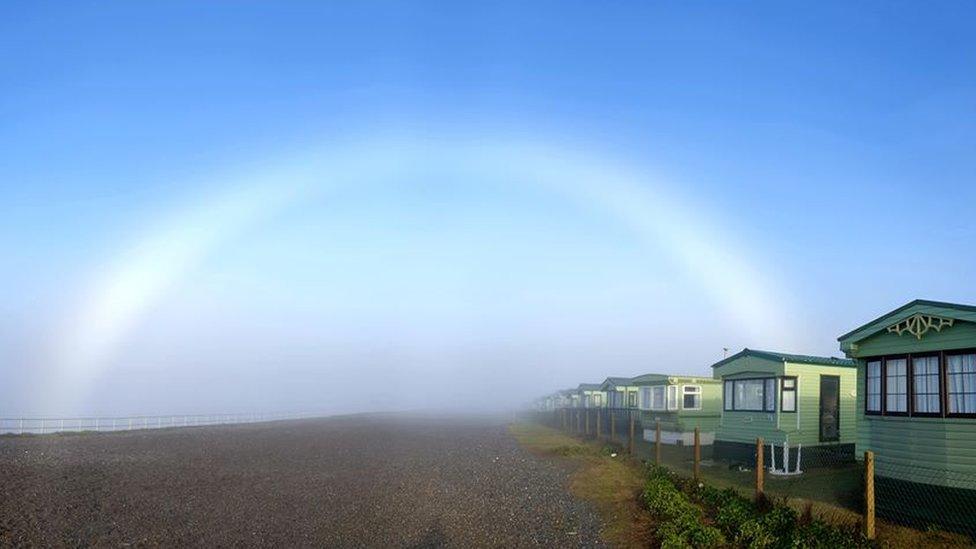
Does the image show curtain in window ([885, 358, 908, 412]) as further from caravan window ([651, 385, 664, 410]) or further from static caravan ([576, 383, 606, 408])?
static caravan ([576, 383, 606, 408])

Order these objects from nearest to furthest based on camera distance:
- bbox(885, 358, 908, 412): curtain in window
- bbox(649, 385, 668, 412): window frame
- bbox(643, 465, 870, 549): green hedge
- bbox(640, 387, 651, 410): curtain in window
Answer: bbox(643, 465, 870, 549): green hedge, bbox(885, 358, 908, 412): curtain in window, bbox(649, 385, 668, 412): window frame, bbox(640, 387, 651, 410): curtain in window

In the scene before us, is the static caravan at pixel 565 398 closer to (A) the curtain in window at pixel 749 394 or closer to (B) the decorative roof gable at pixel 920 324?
(A) the curtain in window at pixel 749 394

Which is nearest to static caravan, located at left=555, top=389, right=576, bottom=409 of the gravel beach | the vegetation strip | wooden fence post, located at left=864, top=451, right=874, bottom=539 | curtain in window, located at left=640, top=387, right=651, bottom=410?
curtain in window, located at left=640, top=387, right=651, bottom=410

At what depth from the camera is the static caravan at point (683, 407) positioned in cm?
3503

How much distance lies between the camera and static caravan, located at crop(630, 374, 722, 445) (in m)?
35.0

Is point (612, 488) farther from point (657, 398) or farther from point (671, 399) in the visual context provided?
point (657, 398)

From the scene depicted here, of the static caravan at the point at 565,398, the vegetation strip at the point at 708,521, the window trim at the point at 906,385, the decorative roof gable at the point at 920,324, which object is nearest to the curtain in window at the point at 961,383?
the decorative roof gable at the point at 920,324

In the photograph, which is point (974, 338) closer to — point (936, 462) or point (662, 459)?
point (936, 462)

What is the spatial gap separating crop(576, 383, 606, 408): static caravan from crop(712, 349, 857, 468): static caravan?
98.6 ft

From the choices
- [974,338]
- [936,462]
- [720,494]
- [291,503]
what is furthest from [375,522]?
[974,338]

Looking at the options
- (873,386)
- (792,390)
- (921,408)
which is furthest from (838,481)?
(792,390)

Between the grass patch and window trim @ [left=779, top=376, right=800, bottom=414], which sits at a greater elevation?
window trim @ [left=779, top=376, right=800, bottom=414]

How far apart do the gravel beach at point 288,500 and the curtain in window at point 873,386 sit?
7.21 m

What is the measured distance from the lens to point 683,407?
3553cm
